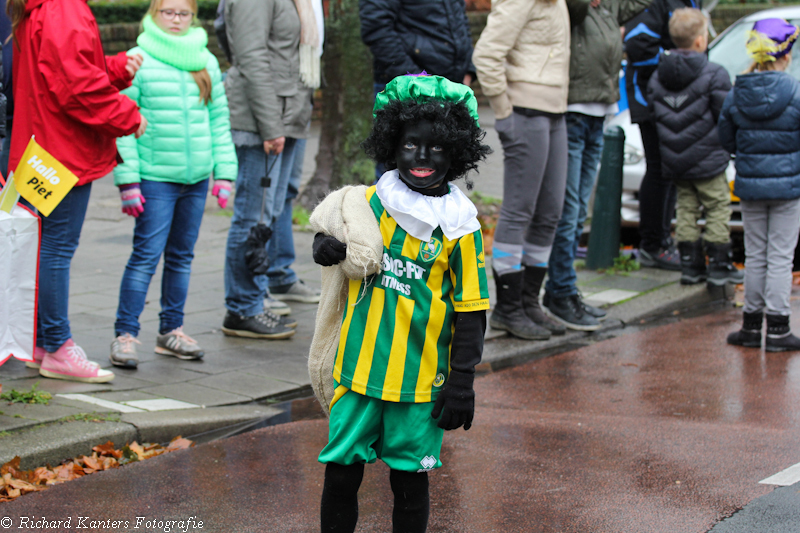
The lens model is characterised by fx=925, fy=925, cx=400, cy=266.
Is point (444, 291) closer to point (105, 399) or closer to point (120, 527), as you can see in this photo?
point (120, 527)

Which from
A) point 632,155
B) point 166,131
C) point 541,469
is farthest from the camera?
point 632,155

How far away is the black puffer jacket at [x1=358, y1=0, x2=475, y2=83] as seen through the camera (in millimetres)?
6328

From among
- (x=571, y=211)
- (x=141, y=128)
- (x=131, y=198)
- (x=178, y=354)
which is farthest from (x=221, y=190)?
(x=571, y=211)

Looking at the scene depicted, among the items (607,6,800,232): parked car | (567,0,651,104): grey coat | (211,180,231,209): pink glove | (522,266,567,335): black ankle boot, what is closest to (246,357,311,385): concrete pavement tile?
(211,180,231,209): pink glove

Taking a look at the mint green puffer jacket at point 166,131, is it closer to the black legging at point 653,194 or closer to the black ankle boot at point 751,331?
the black ankle boot at point 751,331

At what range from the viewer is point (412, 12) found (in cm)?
640

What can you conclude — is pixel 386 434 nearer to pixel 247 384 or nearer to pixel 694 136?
pixel 247 384

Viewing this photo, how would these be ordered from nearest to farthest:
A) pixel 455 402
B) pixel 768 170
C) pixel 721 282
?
Answer: 1. pixel 455 402
2. pixel 768 170
3. pixel 721 282

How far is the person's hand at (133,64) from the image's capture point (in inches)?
187

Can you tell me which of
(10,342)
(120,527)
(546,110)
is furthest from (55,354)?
(546,110)

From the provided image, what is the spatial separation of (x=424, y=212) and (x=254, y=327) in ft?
10.5

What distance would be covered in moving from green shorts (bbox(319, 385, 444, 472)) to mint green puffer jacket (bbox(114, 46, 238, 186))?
101 inches

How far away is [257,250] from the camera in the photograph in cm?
555

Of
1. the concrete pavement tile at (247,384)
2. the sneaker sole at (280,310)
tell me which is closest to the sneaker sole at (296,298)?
the sneaker sole at (280,310)
